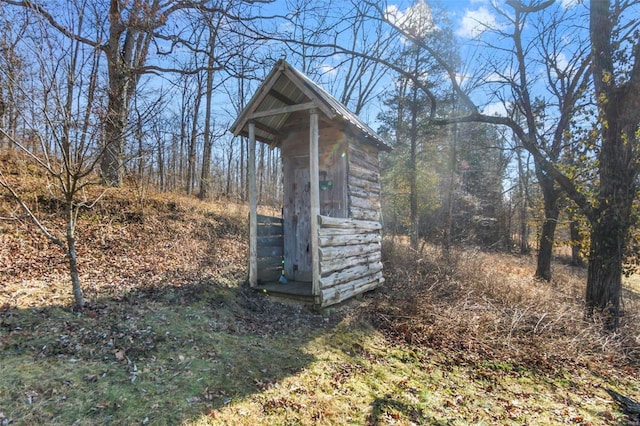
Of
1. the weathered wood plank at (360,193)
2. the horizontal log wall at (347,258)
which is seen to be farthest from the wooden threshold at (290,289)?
Result: the weathered wood plank at (360,193)

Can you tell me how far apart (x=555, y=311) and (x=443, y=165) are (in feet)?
37.2

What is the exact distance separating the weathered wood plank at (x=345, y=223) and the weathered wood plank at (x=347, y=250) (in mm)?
441

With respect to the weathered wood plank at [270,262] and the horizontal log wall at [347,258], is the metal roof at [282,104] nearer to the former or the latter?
the horizontal log wall at [347,258]

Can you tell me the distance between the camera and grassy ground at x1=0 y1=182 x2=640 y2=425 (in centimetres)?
320

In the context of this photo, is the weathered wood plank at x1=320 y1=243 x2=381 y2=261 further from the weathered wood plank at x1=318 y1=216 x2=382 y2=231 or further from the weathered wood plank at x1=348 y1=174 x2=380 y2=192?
the weathered wood plank at x1=348 y1=174 x2=380 y2=192

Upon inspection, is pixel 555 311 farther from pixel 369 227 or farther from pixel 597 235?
pixel 369 227

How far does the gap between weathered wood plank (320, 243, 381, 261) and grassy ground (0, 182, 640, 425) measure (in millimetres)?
1178

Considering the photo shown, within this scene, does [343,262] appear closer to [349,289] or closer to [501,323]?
[349,289]

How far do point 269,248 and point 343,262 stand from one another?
6.33 feet

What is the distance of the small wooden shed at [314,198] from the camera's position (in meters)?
5.91

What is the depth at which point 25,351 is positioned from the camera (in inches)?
139

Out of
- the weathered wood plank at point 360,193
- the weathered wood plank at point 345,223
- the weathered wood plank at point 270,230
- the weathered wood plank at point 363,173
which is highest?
the weathered wood plank at point 363,173

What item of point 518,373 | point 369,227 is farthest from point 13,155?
point 518,373

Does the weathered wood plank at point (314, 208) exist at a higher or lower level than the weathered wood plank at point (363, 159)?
lower
